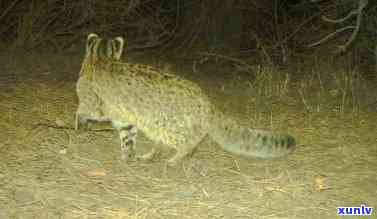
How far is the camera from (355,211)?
4.64m

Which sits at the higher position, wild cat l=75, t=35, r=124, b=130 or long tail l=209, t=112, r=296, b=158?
wild cat l=75, t=35, r=124, b=130

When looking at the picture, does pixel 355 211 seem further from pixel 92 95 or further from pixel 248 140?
pixel 92 95

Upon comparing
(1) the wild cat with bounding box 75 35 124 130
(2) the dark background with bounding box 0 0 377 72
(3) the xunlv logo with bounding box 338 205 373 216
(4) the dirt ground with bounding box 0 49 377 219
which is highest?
(2) the dark background with bounding box 0 0 377 72

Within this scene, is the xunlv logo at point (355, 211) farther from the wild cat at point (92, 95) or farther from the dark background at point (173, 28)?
the dark background at point (173, 28)

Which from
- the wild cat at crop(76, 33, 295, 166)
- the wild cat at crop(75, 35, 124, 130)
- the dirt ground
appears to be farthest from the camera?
the wild cat at crop(75, 35, 124, 130)

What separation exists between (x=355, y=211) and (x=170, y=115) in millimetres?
1677

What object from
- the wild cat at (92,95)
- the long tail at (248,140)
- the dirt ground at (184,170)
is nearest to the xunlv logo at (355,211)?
the dirt ground at (184,170)

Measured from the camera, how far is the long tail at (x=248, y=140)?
545cm

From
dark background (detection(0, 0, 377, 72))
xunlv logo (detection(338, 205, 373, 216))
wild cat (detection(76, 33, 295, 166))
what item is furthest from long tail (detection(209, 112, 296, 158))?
dark background (detection(0, 0, 377, 72))

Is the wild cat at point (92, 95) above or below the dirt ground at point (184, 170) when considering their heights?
above

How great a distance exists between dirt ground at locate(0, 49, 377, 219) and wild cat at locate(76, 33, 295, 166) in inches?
A: 6.6

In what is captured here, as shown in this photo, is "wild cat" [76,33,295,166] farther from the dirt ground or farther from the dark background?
the dark background

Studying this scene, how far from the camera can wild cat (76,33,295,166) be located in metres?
5.43

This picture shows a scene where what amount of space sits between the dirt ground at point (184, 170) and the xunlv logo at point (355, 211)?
9 cm
